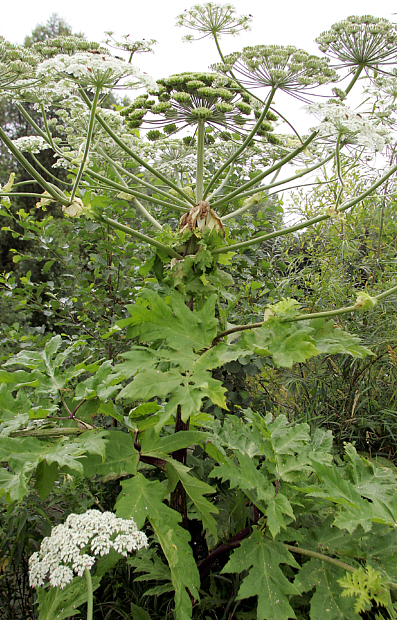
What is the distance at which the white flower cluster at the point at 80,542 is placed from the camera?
1.06 m

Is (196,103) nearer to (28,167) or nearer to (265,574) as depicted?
(28,167)

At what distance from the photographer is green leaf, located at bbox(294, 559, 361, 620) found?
126cm

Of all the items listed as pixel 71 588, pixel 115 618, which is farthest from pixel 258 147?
pixel 115 618

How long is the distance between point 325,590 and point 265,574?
8.9 inches

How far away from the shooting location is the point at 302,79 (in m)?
1.52

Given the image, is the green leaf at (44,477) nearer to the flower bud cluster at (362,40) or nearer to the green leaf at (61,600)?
the green leaf at (61,600)

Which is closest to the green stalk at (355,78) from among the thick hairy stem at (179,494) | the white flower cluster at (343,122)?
the white flower cluster at (343,122)

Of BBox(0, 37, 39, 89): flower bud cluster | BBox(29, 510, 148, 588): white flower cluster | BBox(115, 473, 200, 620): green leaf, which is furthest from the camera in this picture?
BBox(0, 37, 39, 89): flower bud cluster

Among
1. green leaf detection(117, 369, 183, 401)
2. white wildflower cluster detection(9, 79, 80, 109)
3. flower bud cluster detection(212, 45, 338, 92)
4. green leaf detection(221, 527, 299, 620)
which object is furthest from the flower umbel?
green leaf detection(221, 527, 299, 620)

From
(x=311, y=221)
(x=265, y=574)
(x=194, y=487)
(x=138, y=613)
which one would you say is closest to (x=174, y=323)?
(x=194, y=487)

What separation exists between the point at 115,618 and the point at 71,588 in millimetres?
720

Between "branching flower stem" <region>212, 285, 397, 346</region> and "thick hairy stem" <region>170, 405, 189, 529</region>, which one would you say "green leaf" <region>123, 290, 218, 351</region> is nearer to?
"branching flower stem" <region>212, 285, 397, 346</region>

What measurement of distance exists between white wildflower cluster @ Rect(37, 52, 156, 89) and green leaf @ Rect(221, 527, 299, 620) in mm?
1740

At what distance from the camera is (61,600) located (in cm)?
136
